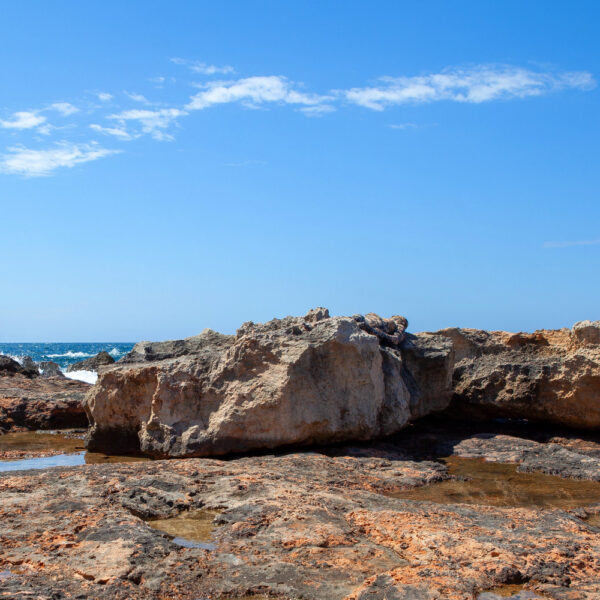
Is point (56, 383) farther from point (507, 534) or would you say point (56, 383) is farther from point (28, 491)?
point (507, 534)

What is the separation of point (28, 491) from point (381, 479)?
3333 mm

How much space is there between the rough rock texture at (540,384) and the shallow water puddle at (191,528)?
20.3 ft

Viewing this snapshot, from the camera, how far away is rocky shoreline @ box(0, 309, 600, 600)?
3699 mm

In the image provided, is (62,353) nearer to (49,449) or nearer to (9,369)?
(9,369)

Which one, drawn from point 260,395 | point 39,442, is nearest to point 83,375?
point 39,442

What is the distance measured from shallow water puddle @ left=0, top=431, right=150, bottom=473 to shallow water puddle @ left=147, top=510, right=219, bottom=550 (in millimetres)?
2916

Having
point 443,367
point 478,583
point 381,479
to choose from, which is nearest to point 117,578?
point 478,583

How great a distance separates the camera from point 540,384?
966 centimetres

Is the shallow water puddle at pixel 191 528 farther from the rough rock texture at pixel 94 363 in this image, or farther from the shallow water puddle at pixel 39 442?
the rough rock texture at pixel 94 363

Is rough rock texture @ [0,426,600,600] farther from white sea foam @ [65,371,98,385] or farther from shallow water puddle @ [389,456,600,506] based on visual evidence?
white sea foam @ [65,371,98,385]

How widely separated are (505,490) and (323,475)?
1856mm

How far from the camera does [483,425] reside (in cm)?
1022

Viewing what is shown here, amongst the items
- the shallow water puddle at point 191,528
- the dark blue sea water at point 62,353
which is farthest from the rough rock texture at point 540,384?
the dark blue sea water at point 62,353

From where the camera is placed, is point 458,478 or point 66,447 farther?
point 66,447
